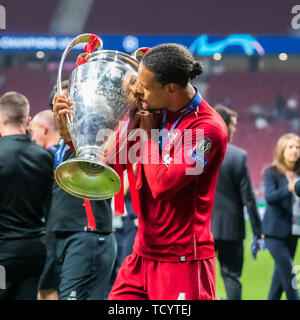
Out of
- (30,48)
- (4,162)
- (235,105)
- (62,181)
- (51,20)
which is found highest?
(51,20)

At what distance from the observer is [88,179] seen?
2.12 metres

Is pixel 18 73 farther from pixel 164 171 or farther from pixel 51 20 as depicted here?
pixel 164 171

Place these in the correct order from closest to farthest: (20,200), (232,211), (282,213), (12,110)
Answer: (20,200)
(12,110)
(232,211)
(282,213)

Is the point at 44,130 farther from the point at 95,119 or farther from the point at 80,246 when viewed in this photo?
the point at 95,119

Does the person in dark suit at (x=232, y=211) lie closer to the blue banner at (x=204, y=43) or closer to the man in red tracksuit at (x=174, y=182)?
the man in red tracksuit at (x=174, y=182)

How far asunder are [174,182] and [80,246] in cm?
139

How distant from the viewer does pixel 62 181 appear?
2.14 meters

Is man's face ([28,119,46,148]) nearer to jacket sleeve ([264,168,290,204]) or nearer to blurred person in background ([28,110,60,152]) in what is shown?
blurred person in background ([28,110,60,152])

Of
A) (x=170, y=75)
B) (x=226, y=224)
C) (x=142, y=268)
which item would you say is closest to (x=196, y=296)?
(x=142, y=268)

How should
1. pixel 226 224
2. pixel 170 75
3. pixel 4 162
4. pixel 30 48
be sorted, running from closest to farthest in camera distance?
pixel 170 75 → pixel 4 162 → pixel 226 224 → pixel 30 48

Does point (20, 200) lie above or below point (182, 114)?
below

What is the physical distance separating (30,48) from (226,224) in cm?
1046

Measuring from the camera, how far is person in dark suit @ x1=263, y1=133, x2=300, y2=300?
15.5ft

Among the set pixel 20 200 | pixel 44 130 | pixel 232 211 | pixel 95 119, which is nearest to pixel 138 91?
pixel 95 119
